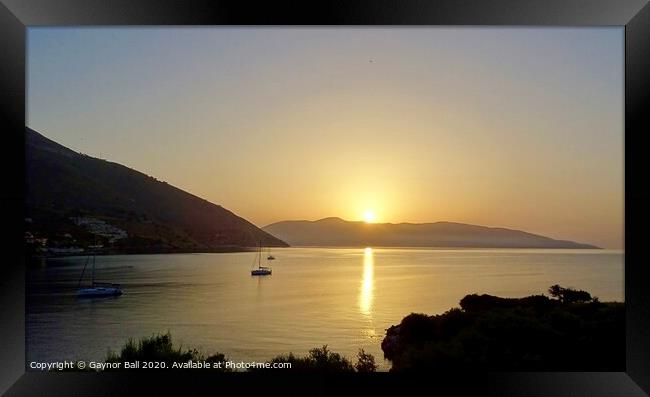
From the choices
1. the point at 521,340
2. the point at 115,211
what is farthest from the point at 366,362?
the point at 115,211

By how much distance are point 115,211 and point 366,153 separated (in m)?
11.4

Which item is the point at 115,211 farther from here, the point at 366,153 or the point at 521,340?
the point at 521,340

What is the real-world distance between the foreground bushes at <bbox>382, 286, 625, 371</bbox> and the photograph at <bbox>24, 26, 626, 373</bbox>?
0.03 meters

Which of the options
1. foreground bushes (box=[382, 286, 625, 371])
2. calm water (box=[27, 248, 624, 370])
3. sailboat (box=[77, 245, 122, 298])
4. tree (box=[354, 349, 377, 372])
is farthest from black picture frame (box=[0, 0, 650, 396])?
sailboat (box=[77, 245, 122, 298])

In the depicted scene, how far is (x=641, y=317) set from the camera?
3.61 metres

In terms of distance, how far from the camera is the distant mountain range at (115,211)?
17000 millimetres

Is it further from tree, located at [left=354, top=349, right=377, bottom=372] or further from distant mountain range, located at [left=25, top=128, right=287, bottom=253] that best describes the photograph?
distant mountain range, located at [left=25, top=128, right=287, bottom=253]

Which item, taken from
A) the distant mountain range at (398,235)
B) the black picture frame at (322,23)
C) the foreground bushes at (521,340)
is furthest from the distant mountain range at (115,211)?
the black picture frame at (322,23)

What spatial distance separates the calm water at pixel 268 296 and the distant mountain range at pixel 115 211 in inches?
37.7

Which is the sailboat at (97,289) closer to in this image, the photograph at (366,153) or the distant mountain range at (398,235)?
the photograph at (366,153)

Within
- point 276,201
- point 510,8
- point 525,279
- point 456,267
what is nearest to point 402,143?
point 276,201

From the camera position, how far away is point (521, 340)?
7.30 meters

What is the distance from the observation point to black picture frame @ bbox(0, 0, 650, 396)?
3621 mm

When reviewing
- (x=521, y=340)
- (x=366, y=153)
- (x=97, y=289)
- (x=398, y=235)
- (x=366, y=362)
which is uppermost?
(x=366, y=153)
